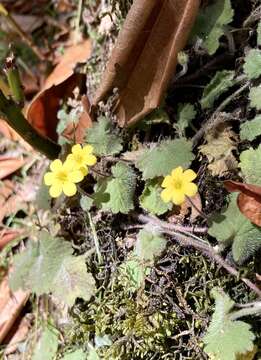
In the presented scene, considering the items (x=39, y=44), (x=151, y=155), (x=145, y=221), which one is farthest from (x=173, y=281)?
(x=39, y=44)

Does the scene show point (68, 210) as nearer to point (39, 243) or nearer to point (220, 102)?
point (39, 243)

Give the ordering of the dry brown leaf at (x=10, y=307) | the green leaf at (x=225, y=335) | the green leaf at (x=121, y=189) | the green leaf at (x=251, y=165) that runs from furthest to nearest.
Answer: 1. the dry brown leaf at (x=10, y=307)
2. the green leaf at (x=121, y=189)
3. the green leaf at (x=251, y=165)
4. the green leaf at (x=225, y=335)

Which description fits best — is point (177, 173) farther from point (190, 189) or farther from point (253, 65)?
point (253, 65)

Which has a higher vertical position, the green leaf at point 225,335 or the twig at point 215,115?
the twig at point 215,115

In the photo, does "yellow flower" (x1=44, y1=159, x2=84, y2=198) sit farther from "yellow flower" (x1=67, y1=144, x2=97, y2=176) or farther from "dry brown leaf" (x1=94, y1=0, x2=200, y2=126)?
"dry brown leaf" (x1=94, y1=0, x2=200, y2=126)

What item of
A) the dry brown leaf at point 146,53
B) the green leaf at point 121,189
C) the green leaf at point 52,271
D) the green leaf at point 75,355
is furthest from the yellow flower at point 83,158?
the green leaf at point 75,355

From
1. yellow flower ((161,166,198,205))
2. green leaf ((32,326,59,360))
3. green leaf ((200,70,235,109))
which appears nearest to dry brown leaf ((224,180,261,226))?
yellow flower ((161,166,198,205))

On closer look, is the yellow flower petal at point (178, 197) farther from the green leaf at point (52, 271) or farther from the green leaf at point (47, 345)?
the green leaf at point (47, 345)

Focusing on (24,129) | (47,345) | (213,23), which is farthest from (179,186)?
(47,345)
